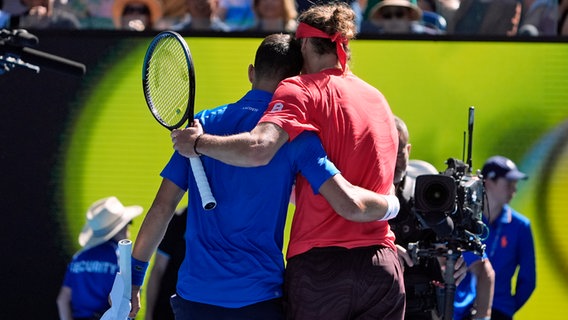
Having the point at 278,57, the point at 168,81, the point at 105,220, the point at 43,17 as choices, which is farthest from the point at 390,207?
the point at 43,17

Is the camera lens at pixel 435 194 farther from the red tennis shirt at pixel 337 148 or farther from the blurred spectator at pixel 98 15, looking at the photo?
the blurred spectator at pixel 98 15

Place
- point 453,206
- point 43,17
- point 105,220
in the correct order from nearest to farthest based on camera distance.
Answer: point 453,206, point 105,220, point 43,17

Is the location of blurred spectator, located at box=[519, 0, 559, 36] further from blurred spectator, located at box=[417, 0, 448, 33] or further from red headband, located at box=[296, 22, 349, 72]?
red headband, located at box=[296, 22, 349, 72]

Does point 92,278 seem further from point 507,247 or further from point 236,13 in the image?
point 507,247

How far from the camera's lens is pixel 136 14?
7324mm

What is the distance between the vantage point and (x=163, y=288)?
6.28 metres

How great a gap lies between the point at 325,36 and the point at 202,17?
356cm

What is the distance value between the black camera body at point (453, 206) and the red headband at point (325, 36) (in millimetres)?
840

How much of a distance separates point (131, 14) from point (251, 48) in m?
1.06

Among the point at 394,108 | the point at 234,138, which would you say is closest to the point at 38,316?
the point at 394,108

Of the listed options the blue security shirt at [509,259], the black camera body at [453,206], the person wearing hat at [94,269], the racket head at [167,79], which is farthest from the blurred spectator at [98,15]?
the black camera body at [453,206]

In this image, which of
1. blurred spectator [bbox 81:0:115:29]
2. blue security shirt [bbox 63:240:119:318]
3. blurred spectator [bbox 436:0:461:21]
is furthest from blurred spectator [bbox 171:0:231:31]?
blue security shirt [bbox 63:240:119:318]

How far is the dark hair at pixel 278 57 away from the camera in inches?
155

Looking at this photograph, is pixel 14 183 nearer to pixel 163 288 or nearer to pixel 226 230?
pixel 163 288
